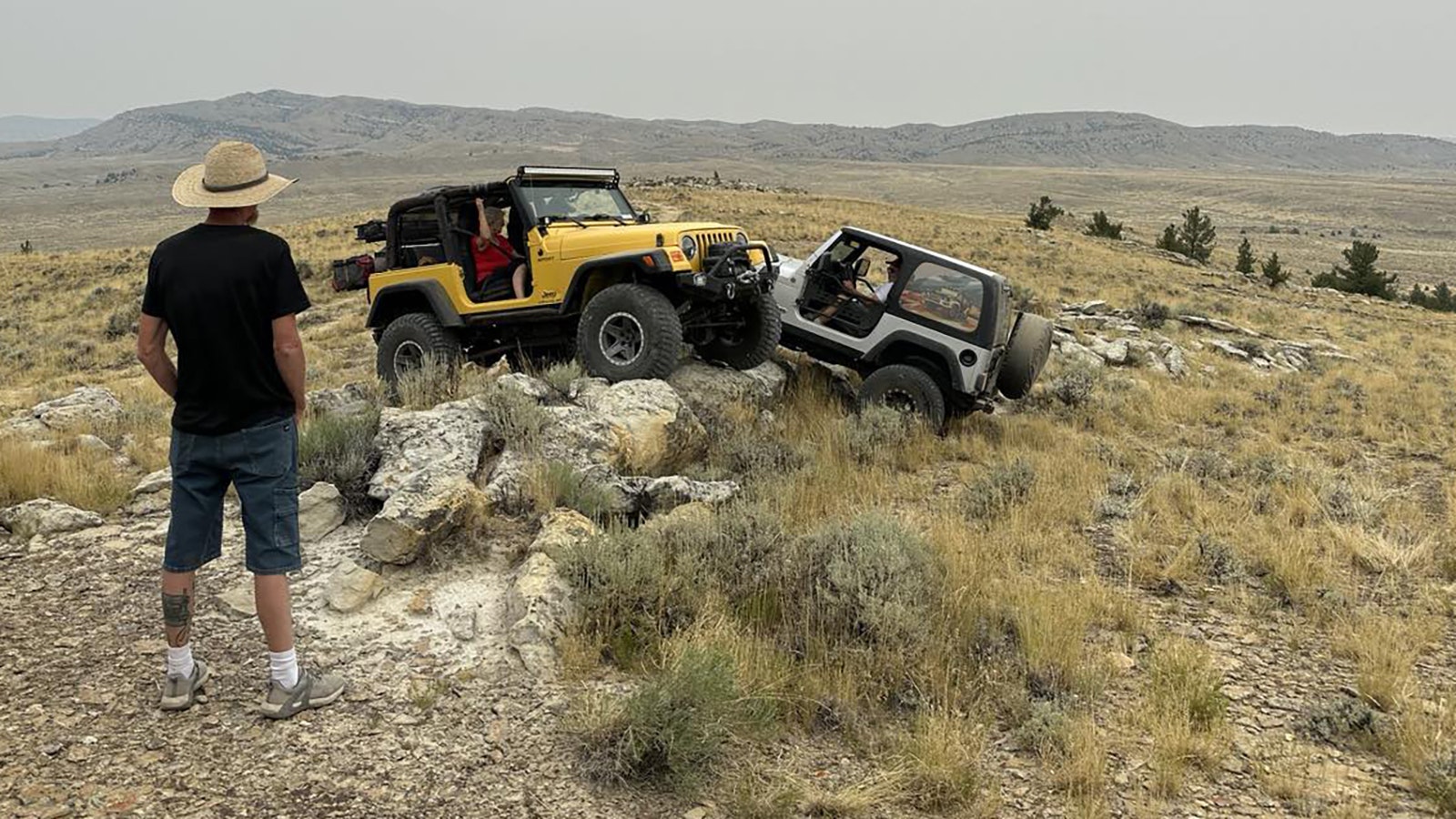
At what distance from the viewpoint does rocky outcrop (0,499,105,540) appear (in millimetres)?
4879

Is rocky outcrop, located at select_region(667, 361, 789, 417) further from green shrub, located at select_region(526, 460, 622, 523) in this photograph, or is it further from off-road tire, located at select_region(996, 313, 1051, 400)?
off-road tire, located at select_region(996, 313, 1051, 400)

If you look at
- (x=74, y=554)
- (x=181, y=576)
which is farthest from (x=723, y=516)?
(x=74, y=554)

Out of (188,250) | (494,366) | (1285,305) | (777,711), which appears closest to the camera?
(188,250)

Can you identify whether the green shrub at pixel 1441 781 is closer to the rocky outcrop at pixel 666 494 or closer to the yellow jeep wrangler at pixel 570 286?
the rocky outcrop at pixel 666 494

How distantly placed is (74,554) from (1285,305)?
25.4 metres

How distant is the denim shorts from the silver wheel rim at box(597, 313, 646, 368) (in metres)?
4.17

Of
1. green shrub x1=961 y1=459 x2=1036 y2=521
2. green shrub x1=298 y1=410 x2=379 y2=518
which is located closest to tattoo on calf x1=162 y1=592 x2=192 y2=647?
green shrub x1=298 y1=410 x2=379 y2=518

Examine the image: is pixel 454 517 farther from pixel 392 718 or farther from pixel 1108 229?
pixel 1108 229

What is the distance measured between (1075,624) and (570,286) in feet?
16.8

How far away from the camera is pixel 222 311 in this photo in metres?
3.16

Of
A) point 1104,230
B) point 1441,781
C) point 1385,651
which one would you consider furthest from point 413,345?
point 1104,230

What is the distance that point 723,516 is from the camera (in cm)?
491

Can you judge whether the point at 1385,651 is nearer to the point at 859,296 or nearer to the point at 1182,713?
the point at 1182,713

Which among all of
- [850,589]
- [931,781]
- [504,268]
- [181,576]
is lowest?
[931,781]
